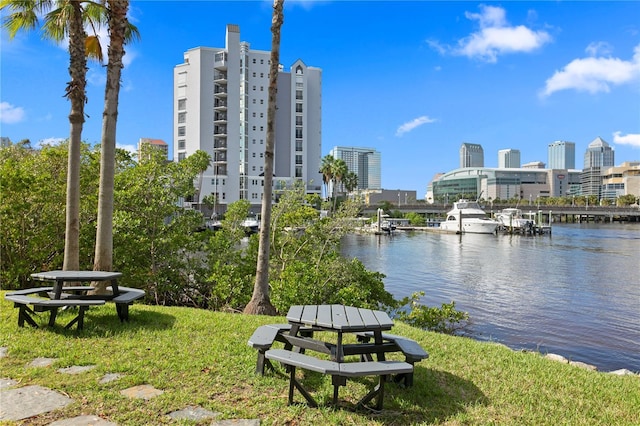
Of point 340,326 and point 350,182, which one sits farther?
point 350,182

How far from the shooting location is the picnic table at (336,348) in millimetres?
4008

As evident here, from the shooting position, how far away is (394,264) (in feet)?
110

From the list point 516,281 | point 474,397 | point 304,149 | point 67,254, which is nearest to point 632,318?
point 516,281

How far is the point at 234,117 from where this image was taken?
76562 millimetres

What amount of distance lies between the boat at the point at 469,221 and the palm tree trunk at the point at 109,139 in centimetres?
7184

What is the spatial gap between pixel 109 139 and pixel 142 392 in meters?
5.25

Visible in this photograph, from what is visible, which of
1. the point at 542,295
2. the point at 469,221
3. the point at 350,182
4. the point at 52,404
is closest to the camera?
the point at 52,404

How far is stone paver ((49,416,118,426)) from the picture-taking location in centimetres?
369

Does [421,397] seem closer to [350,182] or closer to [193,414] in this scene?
[193,414]

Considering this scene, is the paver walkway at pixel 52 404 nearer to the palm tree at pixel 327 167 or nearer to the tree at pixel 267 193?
the tree at pixel 267 193

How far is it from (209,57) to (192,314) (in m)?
74.7

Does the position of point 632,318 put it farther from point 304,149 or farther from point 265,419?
point 304,149

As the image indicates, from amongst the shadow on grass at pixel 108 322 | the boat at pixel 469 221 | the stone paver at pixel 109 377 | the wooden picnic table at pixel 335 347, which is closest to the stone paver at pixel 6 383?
the stone paver at pixel 109 377

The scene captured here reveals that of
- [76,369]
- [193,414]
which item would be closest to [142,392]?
[193,414]
